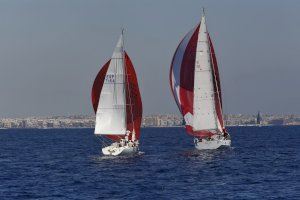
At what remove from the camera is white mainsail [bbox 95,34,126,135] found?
241 feet

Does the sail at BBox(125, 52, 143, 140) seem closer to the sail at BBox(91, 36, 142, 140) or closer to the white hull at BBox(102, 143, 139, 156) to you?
the sail at BBox(91, 36, 142, 140)

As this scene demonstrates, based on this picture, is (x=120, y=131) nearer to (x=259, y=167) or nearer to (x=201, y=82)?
(x=201, y=82)

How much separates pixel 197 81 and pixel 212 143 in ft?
22.0

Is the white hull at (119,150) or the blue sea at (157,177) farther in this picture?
the white hull at (119,150)

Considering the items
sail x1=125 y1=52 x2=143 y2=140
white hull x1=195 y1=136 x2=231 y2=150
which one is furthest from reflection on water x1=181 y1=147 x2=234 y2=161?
sail x1=125 y1=52 x2=143 y2=140

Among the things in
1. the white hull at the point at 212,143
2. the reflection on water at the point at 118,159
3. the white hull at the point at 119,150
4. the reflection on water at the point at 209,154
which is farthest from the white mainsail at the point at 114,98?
the white hull at the point at 212,143

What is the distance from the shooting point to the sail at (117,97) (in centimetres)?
7369

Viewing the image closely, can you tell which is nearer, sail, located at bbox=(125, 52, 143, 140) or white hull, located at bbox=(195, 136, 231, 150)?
sail, located at bbox=(125, 52, 143, 140)

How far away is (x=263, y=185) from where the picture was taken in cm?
5150

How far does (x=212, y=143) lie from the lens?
264ft

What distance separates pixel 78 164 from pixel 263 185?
25.2 metres

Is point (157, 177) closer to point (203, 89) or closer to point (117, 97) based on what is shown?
point (117, 97)

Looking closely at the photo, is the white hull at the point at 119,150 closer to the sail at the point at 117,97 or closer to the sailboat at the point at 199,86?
the sail at the point at 117,97

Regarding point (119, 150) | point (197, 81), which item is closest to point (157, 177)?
point (119, 150)
